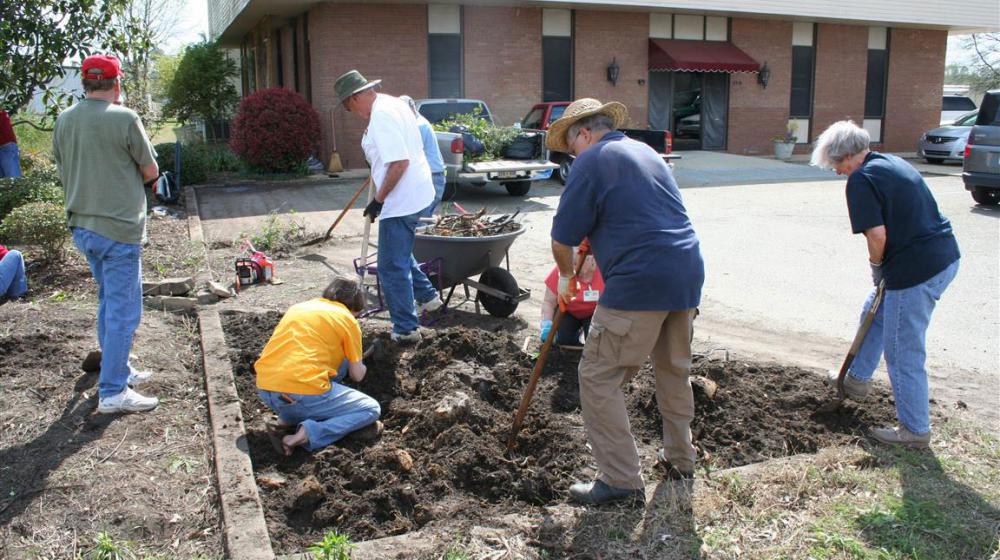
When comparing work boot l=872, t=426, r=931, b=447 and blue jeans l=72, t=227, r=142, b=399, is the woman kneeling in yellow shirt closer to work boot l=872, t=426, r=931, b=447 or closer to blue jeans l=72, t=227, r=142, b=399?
blue jeans l=72, t=227, r=142, b=399

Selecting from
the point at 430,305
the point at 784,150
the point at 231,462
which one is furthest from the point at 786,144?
the point at 231,462

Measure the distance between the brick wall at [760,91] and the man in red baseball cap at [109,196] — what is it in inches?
854

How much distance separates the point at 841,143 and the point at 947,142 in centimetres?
2095

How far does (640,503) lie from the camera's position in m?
3.70

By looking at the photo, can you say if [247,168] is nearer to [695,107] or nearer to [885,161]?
[695,107]

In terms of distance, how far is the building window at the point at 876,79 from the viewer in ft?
84.0

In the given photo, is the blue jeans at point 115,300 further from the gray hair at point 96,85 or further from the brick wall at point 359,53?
the brick wall at point 359,53

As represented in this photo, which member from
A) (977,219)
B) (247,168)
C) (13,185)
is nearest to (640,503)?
(13,185)

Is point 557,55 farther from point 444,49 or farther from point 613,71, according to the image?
point 444,49

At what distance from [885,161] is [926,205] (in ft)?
1.07

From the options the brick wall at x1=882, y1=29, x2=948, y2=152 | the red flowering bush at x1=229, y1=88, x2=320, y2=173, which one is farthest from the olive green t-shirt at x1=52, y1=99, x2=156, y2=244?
the brick wall at x1=882, y1=29, x2=948, y2=152

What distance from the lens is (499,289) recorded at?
689 cm

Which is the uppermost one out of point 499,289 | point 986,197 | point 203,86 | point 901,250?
point 203,86

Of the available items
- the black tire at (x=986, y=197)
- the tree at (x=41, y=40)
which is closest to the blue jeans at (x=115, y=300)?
the tree at (x=41, y=40)
